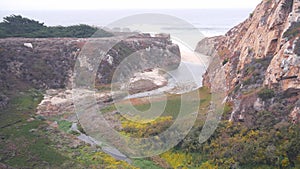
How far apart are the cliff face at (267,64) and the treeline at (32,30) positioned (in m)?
35.2

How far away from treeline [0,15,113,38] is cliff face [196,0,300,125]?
3516 cm

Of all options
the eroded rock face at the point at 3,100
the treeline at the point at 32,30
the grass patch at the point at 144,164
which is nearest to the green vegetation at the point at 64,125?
the eroded rock face at the point at 3,100

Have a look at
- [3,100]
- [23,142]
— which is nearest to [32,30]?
[3,100]

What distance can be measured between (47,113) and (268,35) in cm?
2221

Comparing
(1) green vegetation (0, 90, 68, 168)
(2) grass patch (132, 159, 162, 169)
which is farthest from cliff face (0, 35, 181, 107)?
(2) grass patch (132, 159, 162, 169)

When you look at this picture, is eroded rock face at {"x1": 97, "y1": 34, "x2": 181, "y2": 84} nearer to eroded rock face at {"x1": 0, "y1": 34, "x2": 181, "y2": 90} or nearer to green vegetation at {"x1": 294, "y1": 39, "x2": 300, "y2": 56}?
eroded rock face at {"x1": 0, "y1": 34, "x2": 181, "y2": 90}

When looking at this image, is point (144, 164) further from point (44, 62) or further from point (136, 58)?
point (136, 58)

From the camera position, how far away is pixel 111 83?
46.1 m

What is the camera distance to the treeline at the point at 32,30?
5778cm

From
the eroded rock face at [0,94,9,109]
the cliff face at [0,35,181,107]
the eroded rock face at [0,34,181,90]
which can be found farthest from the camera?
the eroded rock face at [0,34,181,90]

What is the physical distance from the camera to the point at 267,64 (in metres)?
28.3

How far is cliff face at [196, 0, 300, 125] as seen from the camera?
24125 millimetres

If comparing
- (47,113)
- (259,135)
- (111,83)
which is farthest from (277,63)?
(111,83)

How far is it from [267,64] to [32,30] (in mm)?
47134
